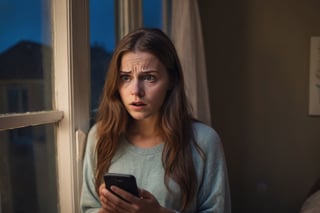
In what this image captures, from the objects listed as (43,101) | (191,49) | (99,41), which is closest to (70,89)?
(43,101)

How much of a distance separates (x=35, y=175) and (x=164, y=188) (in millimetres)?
365

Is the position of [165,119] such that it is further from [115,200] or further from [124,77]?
[115,200]

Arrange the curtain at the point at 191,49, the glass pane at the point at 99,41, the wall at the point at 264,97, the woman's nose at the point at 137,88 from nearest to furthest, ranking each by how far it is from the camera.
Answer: the woman's nose at the point at 137,88
the glass pane at the point at 99,41
the curtain at the point at 191,49
the wall at the point at 264,97

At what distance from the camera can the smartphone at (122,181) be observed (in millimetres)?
853

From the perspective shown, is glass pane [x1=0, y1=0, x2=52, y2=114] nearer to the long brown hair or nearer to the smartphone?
the long brown hair

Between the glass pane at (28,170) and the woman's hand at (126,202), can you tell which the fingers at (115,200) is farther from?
the glass pane at (28,170)

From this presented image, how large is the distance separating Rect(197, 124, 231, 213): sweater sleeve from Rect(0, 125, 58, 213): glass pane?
45 centimetres

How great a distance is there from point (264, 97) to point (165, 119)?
5.88 feet

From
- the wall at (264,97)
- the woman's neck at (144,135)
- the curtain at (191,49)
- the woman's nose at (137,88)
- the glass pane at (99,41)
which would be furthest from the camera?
the wall at (264,97)

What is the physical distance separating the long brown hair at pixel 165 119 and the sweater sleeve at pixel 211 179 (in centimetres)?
4

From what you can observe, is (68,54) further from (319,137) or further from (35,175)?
(319,137)

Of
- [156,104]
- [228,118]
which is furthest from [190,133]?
[228,118]

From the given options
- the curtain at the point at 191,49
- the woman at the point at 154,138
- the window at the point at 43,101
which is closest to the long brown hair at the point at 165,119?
the woman at the point at 154,138

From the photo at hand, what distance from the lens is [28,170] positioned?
100 cm
